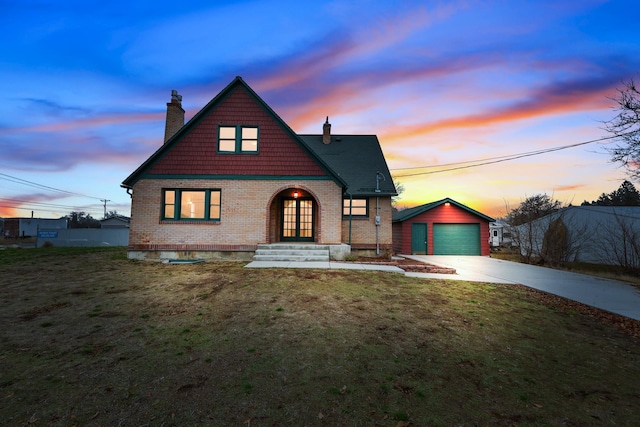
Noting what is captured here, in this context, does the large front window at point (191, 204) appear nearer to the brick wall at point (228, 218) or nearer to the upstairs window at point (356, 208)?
the brick wall at point (228, 218)

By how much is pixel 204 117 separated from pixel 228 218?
5.31 m

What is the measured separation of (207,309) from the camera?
5.92 m

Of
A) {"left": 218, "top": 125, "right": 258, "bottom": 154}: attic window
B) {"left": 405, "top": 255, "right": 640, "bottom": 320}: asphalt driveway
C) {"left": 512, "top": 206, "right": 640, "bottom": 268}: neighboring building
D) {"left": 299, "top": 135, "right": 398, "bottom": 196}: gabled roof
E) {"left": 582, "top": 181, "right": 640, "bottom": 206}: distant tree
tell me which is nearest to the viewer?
{"left": 405, "top": 255, "right": 640, "bottom": 320}: asphalt driveway

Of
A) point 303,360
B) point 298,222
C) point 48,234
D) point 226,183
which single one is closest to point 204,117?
point 226,183

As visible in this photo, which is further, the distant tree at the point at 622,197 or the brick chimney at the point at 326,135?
the distant tree at the point at 622,197

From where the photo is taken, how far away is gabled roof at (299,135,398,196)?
1709 cm

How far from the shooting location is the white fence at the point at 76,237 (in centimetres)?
2984

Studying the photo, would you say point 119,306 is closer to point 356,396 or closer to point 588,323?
point 356,396

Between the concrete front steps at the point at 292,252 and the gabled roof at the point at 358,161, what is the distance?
5.09 meters

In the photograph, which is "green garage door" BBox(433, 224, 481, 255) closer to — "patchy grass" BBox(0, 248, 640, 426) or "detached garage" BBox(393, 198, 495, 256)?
"detached garage" BBox(393, 198, 495, 256)

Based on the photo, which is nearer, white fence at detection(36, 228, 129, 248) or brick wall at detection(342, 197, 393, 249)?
brick wall at detection(342, 197, 393, 249)

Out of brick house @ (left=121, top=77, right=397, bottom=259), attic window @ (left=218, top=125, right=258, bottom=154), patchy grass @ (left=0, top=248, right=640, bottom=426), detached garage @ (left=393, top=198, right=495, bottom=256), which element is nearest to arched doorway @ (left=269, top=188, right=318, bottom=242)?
brick house @ (left=121, top=77, right=397, bottom=259)

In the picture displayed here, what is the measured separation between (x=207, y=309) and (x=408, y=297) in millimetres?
4797

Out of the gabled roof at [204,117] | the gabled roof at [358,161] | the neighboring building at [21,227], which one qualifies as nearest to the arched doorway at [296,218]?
the gabled roof at [358,161]
